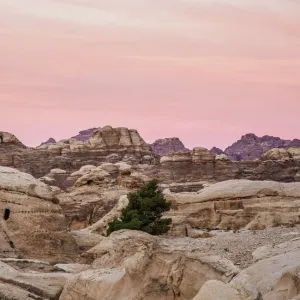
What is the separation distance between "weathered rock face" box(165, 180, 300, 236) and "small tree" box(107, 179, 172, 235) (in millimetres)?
2559

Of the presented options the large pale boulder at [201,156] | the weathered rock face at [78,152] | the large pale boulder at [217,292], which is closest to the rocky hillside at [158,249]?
the large pale boulder at [217,292]

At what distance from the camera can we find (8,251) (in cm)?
2911

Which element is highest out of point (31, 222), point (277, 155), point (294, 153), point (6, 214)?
point (294, 153)

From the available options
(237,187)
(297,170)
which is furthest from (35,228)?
(297,170)

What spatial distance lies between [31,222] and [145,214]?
20.3ft

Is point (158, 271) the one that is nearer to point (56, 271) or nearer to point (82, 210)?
point (56, 271)

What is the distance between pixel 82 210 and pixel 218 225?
14113mm

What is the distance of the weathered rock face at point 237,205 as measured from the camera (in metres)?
39.2

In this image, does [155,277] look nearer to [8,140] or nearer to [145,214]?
[145,214]

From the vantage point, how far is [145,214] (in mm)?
34750

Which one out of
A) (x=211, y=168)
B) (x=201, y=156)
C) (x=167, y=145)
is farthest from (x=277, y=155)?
(x=167, y=145)

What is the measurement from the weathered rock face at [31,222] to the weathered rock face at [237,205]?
855 cm

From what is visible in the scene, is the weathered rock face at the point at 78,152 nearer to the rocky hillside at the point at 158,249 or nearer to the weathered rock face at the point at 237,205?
the rocky hillside at the point at 158,249

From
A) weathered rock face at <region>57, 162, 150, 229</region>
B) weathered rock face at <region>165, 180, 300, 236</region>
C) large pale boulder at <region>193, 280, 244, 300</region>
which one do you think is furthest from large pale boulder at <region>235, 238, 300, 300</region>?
weathered rock face at <region>57, 162, 150, 229</region>
